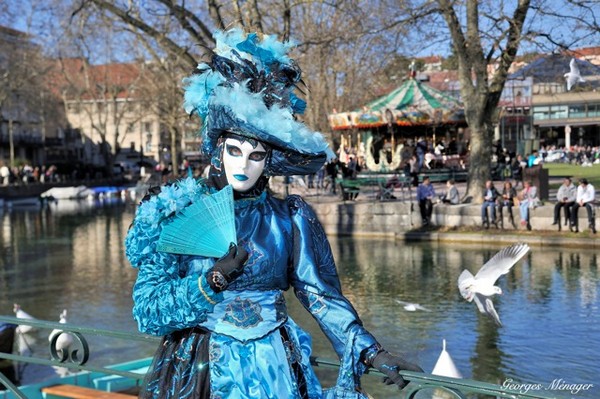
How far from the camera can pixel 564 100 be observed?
62188 mm

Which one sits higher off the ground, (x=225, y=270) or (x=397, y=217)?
(x=225, y=270)

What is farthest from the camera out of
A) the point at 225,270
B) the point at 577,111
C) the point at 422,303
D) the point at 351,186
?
the point at 577,111

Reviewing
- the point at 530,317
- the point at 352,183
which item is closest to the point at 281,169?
the point at 530,317

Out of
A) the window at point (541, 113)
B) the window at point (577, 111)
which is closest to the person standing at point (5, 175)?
the window at point (541, 113)

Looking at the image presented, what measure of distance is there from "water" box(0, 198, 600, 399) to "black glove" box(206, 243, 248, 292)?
4721 mm

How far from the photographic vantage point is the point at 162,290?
249cm

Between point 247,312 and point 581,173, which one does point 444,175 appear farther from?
point 247,312

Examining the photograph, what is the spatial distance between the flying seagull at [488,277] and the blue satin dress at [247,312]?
440 cm

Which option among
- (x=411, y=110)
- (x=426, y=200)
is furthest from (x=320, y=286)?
(x=411, y=110)

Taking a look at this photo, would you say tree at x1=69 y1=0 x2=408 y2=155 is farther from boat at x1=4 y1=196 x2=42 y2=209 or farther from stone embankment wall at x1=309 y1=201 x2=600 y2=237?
boat at x1=4 y1=196 x2=42 y2=209

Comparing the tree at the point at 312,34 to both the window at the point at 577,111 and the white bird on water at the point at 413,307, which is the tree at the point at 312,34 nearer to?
the white bird on water at the point at 413,307

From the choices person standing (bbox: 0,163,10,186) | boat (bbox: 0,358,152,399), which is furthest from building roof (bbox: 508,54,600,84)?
person standing (bbox: 0,163,10,186)

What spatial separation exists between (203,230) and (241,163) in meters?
0.31

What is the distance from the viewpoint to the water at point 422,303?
28.0 feet
